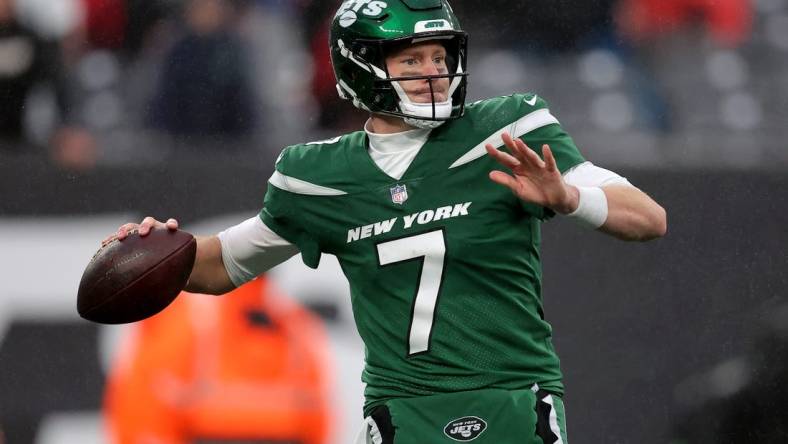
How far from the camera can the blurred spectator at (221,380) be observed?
4.74m

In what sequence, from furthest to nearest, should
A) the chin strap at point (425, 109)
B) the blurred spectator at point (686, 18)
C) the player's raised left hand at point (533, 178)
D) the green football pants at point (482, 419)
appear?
the blurred spectator at point (686, 18) < the chin strap at point (425, 109) < the green football pants at point (482, 419) < the player's raised left hand at point (533, 178)

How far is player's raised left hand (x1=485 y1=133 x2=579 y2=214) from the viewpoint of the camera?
279 cm

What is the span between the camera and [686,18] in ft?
18.3

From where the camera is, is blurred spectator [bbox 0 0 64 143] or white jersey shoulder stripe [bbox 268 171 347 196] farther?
blurred spectator [bbox 0 0 64 143]

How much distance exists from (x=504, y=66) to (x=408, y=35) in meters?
2.14

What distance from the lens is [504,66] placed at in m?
5.30

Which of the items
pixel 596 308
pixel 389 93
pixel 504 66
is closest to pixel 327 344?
pixel 596 308

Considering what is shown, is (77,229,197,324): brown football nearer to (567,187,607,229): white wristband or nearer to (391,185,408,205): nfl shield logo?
(391,185,408,205): nfl shield logo

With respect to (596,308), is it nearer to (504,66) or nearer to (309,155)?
(504,66)

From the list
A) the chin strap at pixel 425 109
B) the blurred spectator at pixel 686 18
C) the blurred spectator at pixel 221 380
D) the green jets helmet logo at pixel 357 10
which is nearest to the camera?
the chin strap at pixel 425 109

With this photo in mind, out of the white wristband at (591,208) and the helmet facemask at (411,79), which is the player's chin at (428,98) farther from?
the white wristband at (591,208)

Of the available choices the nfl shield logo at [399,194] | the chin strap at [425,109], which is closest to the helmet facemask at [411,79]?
the chin strap at [425,109]

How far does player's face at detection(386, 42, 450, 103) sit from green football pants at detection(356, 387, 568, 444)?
740 millimetres

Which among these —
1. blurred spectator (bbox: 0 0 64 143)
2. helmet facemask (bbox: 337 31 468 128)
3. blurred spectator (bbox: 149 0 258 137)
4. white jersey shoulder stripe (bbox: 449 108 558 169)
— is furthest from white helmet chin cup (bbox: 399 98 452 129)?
blurred spectator (bbox: 0 0 64 143)
